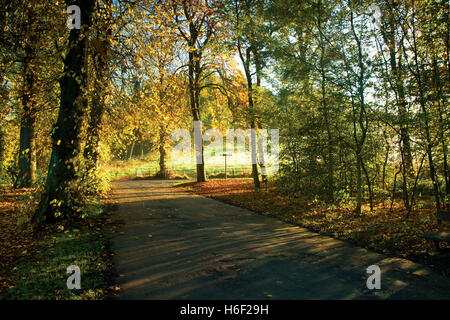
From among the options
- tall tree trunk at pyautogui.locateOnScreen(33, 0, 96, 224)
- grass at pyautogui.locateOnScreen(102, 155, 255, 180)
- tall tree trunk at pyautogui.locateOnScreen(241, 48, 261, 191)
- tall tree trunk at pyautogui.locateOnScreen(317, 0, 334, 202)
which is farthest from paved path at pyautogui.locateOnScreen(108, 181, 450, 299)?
grass at pyautogui.locateOnScreen(102, 155, 255, 180)

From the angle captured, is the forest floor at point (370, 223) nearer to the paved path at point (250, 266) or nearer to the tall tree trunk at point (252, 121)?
the paved path at point (250, 266)

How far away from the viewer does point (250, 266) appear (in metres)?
5.45

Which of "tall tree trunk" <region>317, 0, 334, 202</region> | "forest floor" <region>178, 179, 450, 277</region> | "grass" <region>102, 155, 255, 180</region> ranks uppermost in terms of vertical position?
"tall tree trunk" <region>317, 0, 334, 202</region>

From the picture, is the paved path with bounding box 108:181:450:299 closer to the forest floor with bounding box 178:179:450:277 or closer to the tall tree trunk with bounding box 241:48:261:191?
the forest floor with bounding box 178:179:450:277

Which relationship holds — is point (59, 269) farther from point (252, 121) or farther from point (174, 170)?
point (174, 170)

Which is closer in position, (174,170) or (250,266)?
(250,266)

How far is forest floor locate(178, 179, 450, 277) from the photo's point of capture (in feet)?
20.8

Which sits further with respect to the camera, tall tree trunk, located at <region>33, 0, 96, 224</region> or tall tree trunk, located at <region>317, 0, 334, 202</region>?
tall tree trunk, located at <region>317, 0, 334, 202</region>

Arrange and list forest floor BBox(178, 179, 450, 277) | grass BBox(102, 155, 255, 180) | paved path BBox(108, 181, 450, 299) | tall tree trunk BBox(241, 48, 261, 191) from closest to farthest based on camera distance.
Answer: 1. paved path BBox(108, 181, 450, 299)
2. forest floor BBox(178, 179, 450, 277)
3. tall tree trunk BBox(241, 48, 261, 191)
4. grass BBox(102, 155, 255, 180)

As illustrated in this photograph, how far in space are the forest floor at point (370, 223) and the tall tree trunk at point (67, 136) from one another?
23.0 feet

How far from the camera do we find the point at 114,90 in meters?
10.9

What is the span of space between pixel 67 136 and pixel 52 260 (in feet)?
12.5

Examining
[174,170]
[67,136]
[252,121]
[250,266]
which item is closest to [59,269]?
[250,266]

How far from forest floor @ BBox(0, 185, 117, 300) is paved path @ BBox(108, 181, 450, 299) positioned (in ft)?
1.13
